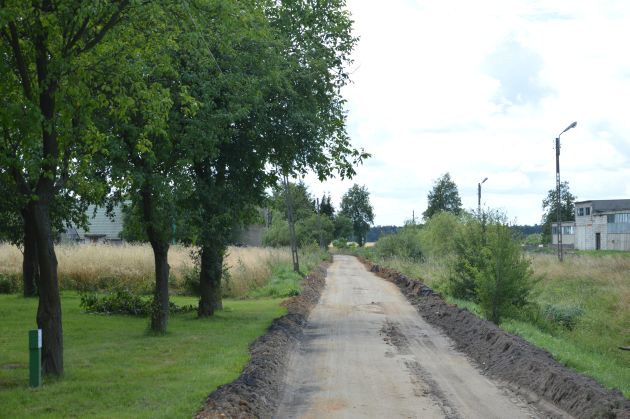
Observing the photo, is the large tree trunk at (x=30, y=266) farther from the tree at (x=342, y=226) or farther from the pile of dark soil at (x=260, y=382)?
the tree at (x=342, y=226)

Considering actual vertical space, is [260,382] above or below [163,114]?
below

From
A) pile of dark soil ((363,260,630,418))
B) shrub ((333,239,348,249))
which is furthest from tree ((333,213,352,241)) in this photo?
pile of dark soil ((363,260,630,418))

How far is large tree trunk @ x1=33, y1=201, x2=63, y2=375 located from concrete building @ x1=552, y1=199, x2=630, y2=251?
259ft

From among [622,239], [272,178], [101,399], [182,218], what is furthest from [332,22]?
[622,239]

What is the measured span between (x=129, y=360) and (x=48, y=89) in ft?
17.6

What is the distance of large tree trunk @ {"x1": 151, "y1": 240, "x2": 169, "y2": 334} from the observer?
703 inches

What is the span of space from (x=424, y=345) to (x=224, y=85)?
27.6 feet

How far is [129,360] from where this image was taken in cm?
1365

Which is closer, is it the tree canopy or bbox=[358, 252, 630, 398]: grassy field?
the tree canopy

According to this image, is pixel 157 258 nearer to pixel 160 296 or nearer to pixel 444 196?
pixel 160 296

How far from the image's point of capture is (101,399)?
1002 centimetres

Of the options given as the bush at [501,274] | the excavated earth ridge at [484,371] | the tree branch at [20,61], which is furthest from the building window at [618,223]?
the tree branch at [20,61]

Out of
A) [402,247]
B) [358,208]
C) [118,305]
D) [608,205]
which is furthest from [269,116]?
[358,208]

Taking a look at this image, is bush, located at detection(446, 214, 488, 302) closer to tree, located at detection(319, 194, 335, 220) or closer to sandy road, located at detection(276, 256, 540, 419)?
sandy road, located at detection(276, 256, 540, 419)
